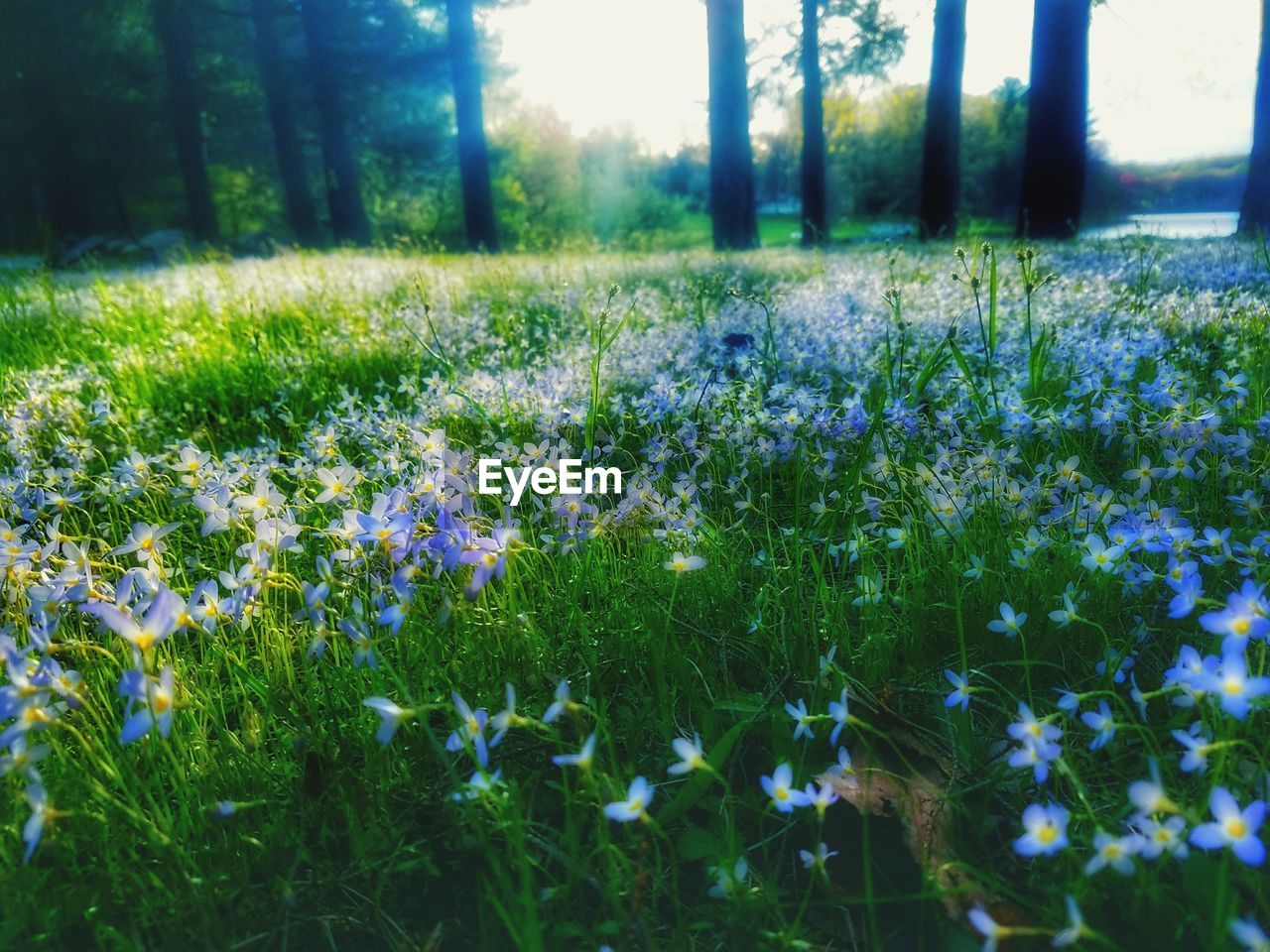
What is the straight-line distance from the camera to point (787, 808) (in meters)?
1.14

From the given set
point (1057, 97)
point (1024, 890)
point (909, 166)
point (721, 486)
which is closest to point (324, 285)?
point (721, 486)

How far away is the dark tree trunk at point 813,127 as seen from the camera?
16.8 m

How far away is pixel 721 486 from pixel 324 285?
5179 millimetres

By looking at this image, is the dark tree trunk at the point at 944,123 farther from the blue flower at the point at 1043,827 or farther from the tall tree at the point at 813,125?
the blue flower at the point at 1043,827

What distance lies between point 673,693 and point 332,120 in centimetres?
2343

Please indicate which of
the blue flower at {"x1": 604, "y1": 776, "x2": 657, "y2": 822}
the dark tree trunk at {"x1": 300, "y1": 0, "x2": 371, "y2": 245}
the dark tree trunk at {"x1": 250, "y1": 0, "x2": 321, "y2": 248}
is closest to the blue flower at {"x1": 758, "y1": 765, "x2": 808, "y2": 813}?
the blue flower at {"x1": 604, "y1": 776, "x2": 657, "y2": 822}

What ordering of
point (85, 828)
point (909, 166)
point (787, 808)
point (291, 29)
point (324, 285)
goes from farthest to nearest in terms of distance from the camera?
point (909, 166) < point (291, 29) < point (324, 285) < point (85, 828) < point (787, 808)

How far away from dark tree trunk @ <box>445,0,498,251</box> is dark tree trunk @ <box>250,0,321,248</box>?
18.6 ft

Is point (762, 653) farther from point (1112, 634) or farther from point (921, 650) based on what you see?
point (1112, 634)

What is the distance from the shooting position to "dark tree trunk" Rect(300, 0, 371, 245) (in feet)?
67.1

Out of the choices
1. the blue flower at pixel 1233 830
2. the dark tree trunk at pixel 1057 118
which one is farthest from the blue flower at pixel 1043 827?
the dark tree trunk at pixel 1057 118

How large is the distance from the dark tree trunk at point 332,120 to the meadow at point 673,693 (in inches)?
797

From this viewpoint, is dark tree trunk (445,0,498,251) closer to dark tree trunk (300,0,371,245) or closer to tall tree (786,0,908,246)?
dark tree trunk (300,0,371,245)

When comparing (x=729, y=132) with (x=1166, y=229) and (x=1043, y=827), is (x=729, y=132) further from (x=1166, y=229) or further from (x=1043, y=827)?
(x=1043, y=827)
